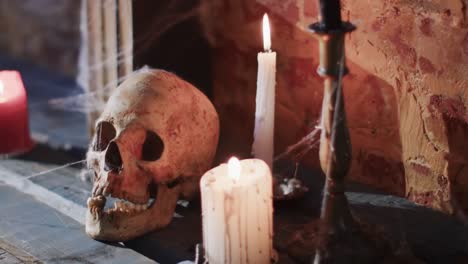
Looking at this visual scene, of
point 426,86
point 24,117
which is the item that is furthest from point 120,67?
point 426,86

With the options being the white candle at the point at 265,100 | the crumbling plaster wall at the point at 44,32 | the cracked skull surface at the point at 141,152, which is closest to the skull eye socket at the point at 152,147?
the cracked skull surface at the point at 141,152

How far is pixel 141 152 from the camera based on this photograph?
171cm

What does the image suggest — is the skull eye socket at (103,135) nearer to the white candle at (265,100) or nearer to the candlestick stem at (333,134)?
the white candle at (265,100)

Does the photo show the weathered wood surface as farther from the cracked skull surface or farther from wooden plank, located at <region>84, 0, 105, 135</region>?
wooden plank, located at <region>84, 0, 105, 135</region>

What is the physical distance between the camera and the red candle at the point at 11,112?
2068mm

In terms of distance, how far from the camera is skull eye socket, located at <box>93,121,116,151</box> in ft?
5.63

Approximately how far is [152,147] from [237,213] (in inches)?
15.9

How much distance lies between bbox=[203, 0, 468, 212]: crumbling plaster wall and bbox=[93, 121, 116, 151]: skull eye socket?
0.43 m

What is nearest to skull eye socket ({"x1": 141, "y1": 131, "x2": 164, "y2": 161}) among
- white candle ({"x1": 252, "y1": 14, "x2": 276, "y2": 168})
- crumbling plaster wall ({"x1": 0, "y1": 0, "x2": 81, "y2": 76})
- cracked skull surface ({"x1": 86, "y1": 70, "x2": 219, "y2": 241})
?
cracked skull surface ({"x1": 86, "y1": 70, "x2": 219, "y2": 241})

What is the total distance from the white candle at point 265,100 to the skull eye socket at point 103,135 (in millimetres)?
308

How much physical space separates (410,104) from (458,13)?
231 millimetres

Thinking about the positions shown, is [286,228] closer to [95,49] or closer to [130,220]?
[130,220]

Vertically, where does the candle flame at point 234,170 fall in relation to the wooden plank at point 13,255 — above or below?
above

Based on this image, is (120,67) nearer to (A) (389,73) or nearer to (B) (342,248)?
(A) (389,73)
